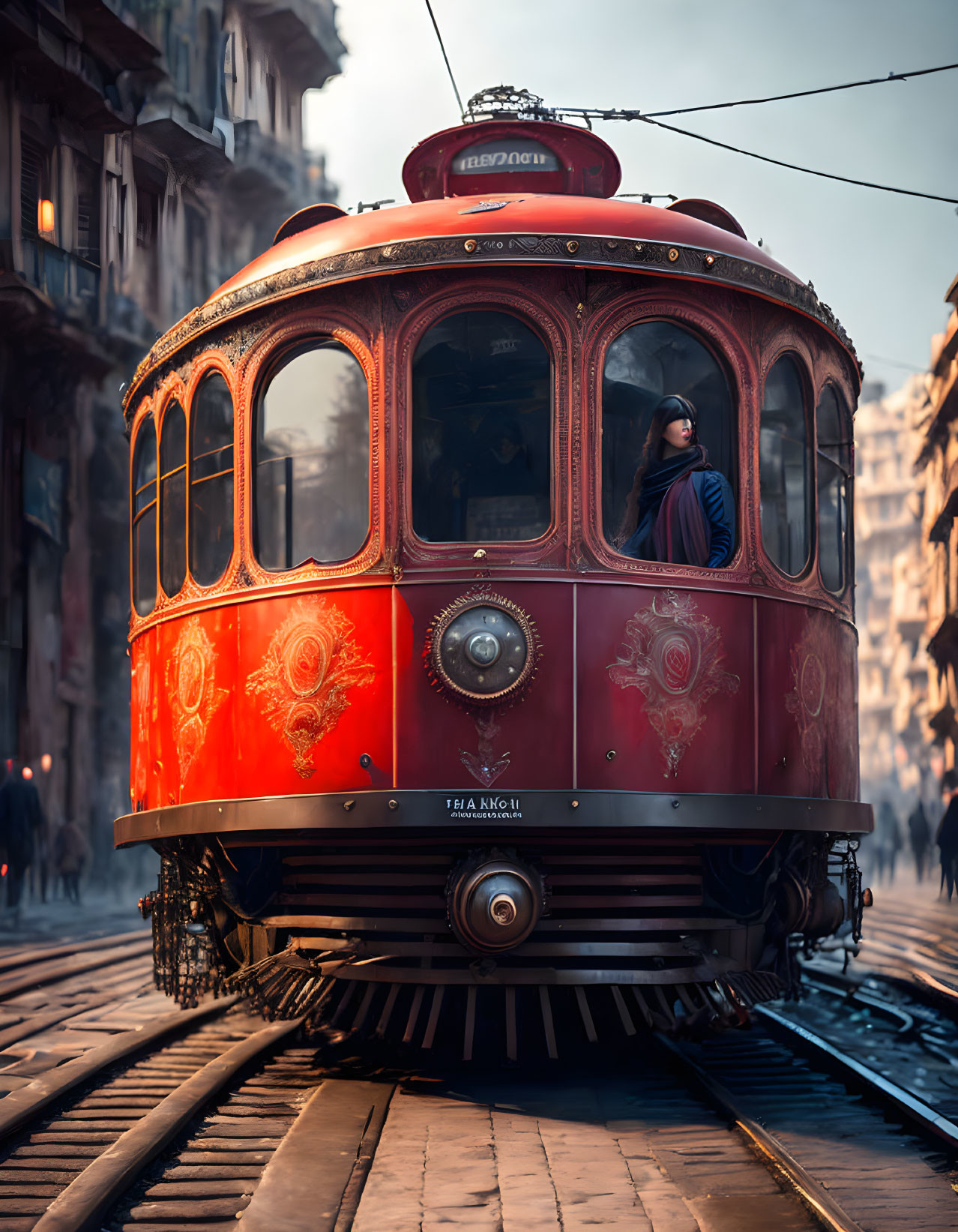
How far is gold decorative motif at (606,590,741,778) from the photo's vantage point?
670 cm

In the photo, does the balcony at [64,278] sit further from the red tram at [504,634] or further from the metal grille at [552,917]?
the metal grille at [552,917]

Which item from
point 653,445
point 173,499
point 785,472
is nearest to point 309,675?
point 173,499

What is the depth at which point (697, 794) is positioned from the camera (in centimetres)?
663

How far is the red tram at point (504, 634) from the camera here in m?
6.59

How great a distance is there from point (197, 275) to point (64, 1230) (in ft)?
91.8

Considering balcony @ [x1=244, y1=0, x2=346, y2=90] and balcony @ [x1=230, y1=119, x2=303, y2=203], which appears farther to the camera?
balcony @ [x1=244, y1=0, x2=346, y2=90]

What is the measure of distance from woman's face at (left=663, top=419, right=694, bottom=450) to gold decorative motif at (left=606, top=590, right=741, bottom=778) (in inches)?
28.8

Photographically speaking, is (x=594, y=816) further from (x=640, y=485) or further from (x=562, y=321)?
(x=562, y=321)

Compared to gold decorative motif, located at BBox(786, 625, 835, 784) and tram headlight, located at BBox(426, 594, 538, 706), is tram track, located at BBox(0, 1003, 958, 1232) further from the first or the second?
tram headlight, located at BBox(426, 594, 538, 706)

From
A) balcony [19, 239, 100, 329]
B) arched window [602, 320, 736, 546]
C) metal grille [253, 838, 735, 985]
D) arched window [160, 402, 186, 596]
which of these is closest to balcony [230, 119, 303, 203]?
balcony [19, 239, 100, 329]

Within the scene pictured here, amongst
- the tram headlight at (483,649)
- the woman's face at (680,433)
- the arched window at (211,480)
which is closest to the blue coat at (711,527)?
the woman's face at (680,433)

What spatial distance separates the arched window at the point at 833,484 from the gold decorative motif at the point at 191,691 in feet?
10.4

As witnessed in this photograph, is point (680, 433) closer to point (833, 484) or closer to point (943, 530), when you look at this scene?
point (833, 484)

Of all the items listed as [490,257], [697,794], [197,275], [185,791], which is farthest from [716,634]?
[197,275]
